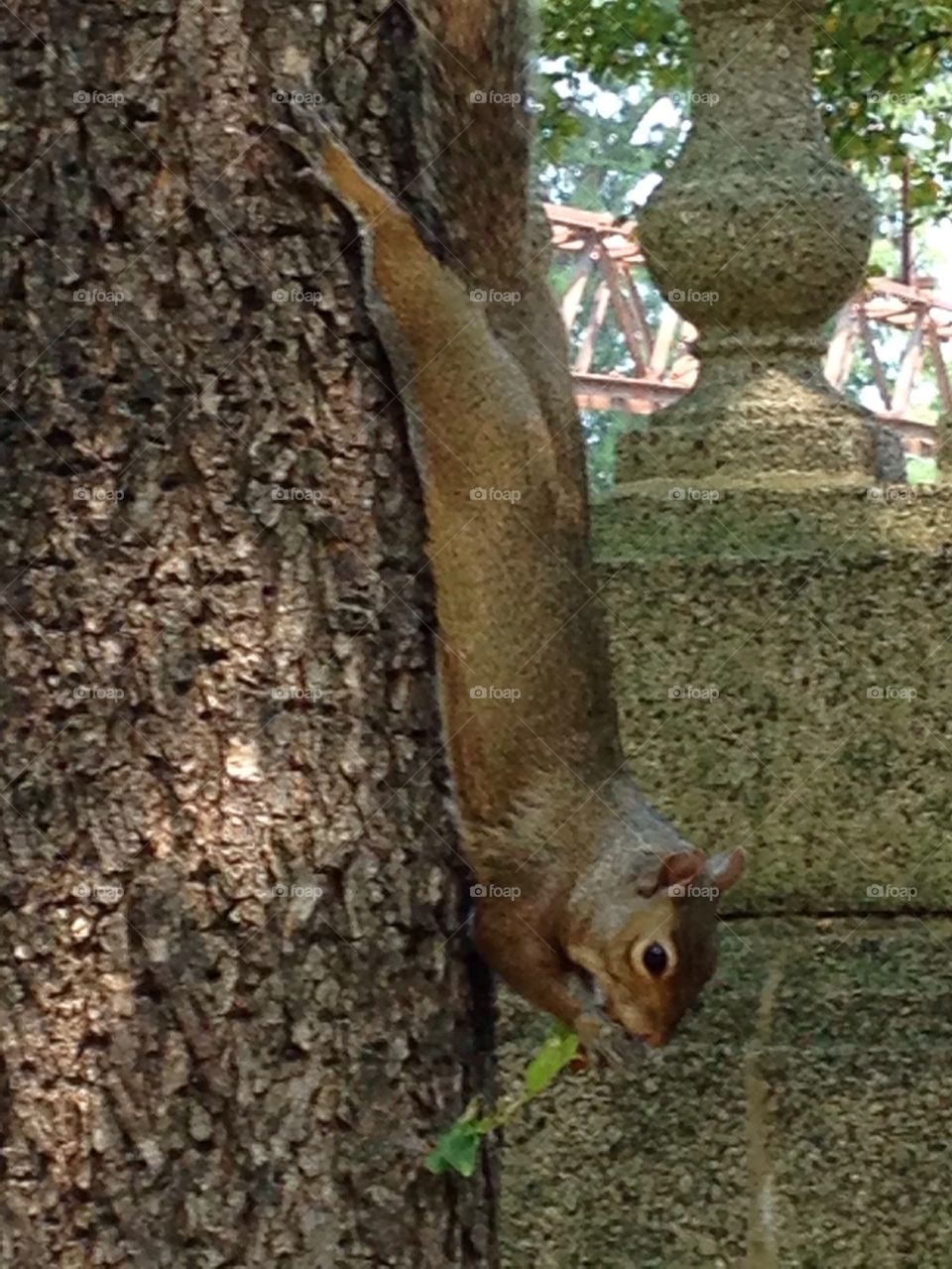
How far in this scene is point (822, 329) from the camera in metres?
2.88

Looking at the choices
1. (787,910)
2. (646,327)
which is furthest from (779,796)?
(646,327)

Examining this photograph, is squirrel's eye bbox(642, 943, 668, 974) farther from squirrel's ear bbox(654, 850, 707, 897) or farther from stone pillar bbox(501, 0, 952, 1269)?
stone pillar bbox(501, 0, 952, 1269)

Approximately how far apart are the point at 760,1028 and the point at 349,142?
149 cm

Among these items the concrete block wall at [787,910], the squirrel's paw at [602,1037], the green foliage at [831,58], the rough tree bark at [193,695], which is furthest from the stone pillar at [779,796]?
the green foliage at [831,58]

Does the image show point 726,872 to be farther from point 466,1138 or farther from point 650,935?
point 466,1138

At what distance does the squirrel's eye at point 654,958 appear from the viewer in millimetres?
1849

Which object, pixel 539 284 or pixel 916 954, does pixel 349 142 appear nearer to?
pixel 539 284

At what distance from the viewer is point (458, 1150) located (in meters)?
1.46

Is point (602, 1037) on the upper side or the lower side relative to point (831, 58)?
lower

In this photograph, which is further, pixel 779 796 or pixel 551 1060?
pixel 779 796

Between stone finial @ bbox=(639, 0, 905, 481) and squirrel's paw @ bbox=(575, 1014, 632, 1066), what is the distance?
43.7 inches

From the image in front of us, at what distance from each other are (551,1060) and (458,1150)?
297 millimetres

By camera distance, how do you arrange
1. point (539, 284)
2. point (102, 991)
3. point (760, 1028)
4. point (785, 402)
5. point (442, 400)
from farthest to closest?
1. point (785, 402)
2. point (760, 1028)
3. point (539, 284)
4. point (442, 400)
5. point (102, 991)

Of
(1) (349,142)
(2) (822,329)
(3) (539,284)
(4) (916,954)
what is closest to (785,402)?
(2) (822,329)
